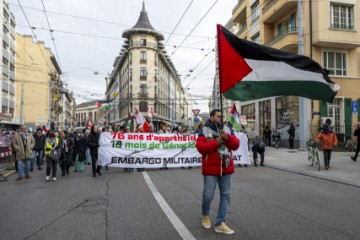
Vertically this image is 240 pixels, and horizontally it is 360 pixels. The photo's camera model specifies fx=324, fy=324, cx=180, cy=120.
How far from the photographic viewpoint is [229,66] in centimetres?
522

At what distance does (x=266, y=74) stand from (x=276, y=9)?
2170 centimetres

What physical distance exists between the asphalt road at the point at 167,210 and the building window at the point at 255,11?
22780mm

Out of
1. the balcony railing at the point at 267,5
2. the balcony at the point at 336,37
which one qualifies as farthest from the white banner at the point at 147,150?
the balcony railing at the point at 267,5

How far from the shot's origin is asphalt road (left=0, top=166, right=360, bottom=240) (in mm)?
4797

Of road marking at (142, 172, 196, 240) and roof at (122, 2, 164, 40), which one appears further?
roof at (122, 2, 164, 40)

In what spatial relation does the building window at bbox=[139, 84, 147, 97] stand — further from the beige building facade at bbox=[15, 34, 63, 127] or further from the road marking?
the road marking

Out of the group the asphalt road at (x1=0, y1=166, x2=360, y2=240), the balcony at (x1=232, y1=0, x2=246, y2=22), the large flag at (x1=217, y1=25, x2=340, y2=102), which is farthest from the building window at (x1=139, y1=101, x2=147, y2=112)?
the large flag at (x1=217, y1=25, x2=340, y2=102)

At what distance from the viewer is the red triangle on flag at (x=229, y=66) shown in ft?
16.8

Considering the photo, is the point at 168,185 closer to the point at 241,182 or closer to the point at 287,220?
the point at 241,182

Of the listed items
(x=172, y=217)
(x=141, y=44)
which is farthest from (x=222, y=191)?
(x=141, y=44)

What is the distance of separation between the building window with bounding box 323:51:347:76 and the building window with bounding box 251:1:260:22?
7978mm

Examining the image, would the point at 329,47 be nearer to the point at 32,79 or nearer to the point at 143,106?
the point at 143,106

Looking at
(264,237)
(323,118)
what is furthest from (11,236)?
(323,118)

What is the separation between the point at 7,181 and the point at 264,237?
9010 mm
